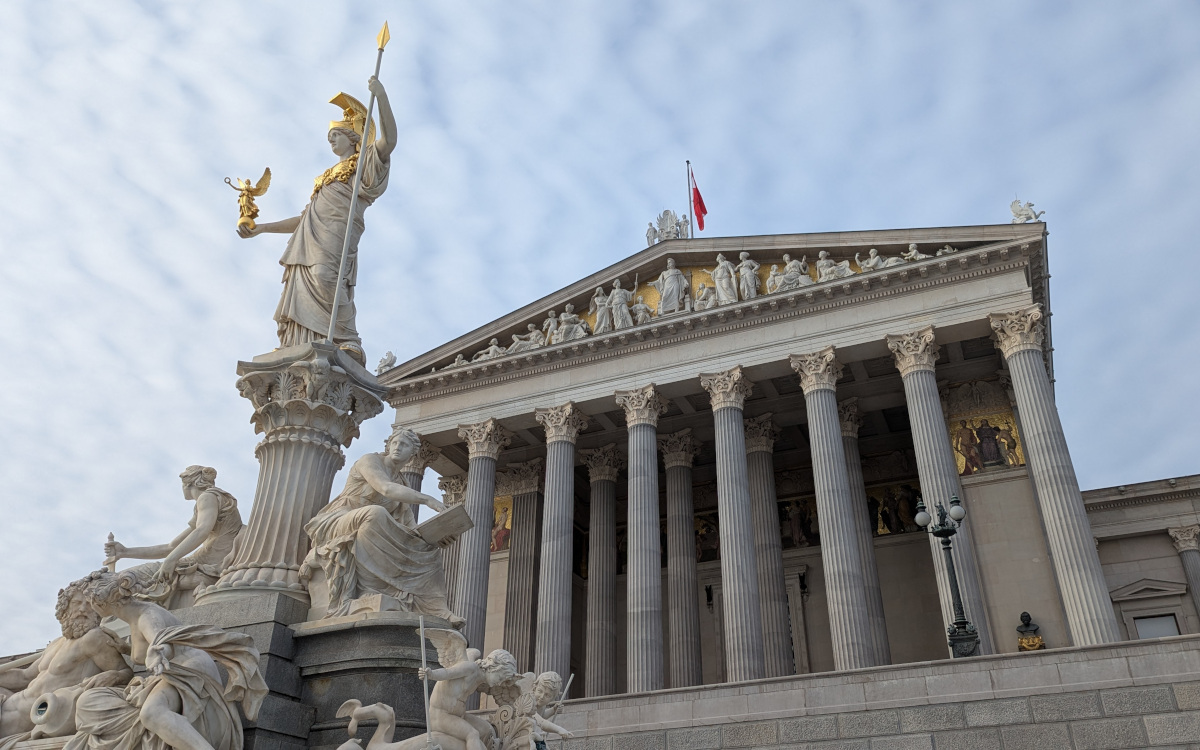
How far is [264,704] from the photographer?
5348 millimetres

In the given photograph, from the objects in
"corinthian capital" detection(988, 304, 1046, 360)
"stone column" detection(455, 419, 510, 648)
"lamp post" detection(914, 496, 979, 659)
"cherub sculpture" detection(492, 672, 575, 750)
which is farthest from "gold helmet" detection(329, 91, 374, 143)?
"corinthian capital" detection(988, 304, 1046, 360)

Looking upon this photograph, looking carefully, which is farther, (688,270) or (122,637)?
(688,270)

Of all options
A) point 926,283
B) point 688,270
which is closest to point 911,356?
point 926,283

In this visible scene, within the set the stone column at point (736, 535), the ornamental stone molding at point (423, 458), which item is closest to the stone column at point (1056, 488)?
the stone column at point (736, 535)

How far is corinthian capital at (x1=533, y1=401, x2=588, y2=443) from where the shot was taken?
2819cm

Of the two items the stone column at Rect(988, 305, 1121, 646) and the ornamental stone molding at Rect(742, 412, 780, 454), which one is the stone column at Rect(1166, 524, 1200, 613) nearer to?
the stone column at Rect(988, 305, 1121, 646)

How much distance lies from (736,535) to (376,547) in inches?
737

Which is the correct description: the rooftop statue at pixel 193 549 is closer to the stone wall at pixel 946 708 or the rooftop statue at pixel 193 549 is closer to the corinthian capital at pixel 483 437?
the stone wall at pixel 946 708

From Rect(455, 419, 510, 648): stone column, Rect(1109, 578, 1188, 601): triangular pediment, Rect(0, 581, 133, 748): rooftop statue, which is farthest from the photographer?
Rect(1109, 578, 1188, 601): triangular pediment

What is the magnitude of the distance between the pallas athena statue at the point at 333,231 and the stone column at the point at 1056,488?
18174 mm

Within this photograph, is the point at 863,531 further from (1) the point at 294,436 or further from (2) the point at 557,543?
(1) the point at 294,436

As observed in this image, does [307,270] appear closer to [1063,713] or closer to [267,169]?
[267,169]

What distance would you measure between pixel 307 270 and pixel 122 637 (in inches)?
142

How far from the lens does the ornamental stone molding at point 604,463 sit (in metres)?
31.8
